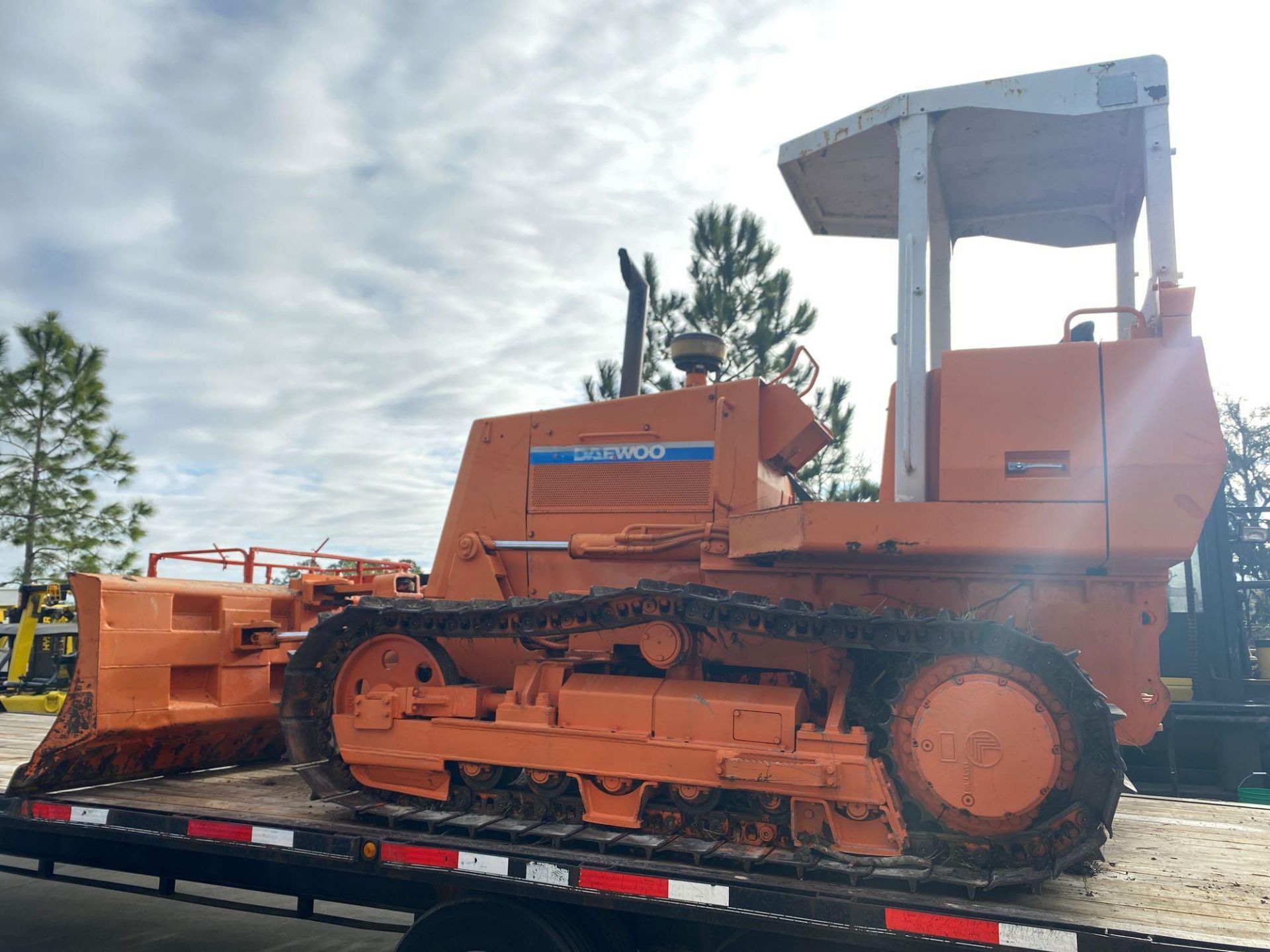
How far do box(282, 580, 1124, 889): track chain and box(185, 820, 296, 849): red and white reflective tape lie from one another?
36 centimetres

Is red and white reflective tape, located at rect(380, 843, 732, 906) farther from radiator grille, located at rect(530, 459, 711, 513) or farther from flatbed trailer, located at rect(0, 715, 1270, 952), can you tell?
radiator grille, located at rect(530, 459, 711, 513)

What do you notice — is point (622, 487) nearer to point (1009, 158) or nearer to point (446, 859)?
point (446, 859)

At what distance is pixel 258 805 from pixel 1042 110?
5229 millimetres

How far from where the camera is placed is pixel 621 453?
519 centimetres

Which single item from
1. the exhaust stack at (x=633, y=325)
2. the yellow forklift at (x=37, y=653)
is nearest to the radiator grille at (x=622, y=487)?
the exhaust stack at (x=633, y=325)

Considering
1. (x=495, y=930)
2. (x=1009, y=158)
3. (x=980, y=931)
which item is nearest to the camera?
(x=980, y=931)

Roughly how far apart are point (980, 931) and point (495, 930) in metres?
1.96

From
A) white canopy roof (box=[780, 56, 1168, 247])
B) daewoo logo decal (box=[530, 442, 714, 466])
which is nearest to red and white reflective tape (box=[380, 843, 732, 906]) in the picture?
daewoo logo decal (box=[530, 442, 714, 466])

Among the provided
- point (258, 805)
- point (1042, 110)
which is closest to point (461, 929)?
point (258, 805)

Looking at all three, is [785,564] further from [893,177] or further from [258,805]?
[258,805]

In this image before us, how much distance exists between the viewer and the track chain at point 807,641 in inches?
139

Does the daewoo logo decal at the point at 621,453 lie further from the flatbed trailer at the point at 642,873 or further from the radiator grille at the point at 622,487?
the flatbed trailer at the point at 642,873

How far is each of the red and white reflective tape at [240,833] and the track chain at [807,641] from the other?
0.36 metres

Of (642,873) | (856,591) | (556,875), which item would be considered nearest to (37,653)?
(556,875)
